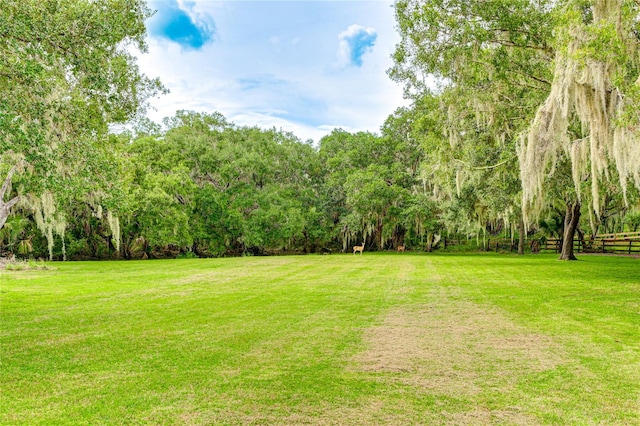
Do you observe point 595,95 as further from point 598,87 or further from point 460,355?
point 460,355

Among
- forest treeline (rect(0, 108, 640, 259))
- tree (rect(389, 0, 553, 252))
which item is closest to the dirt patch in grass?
tree (rect(389, 0, 553, 252))

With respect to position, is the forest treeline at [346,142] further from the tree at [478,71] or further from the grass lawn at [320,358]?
the grass lawn at [320,358]

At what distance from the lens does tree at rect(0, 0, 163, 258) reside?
5.73 m

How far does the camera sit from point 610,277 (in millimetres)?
12148

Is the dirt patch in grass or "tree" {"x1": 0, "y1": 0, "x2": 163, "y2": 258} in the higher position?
"tree" {"x1": 0, "y1": 0, "x2": 163, "y2": 258}

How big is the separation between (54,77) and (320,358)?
23.7 ft

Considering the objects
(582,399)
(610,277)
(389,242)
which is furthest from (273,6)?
(389,242)

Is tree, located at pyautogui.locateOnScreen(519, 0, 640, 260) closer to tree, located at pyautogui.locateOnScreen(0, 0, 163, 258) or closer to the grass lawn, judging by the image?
the grass lawn

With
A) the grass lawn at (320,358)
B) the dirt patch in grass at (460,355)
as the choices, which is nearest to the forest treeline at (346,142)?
the grass lawn at (320,358)

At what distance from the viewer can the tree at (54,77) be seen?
5.73 meters

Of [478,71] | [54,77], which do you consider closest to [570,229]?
[478,71]

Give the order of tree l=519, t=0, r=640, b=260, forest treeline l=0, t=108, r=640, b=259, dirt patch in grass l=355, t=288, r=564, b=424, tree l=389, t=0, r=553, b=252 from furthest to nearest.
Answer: forest treeline l=0, t=108, r=640, b=259
tree l=389, t=0, r=553, b=252
tree l=519, t=0, r=640, b=260
dirt patch in grass l=355, t=288, r=564, b=424

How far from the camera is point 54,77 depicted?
810 cm

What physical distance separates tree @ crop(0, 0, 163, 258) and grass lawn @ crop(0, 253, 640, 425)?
7.65ft
